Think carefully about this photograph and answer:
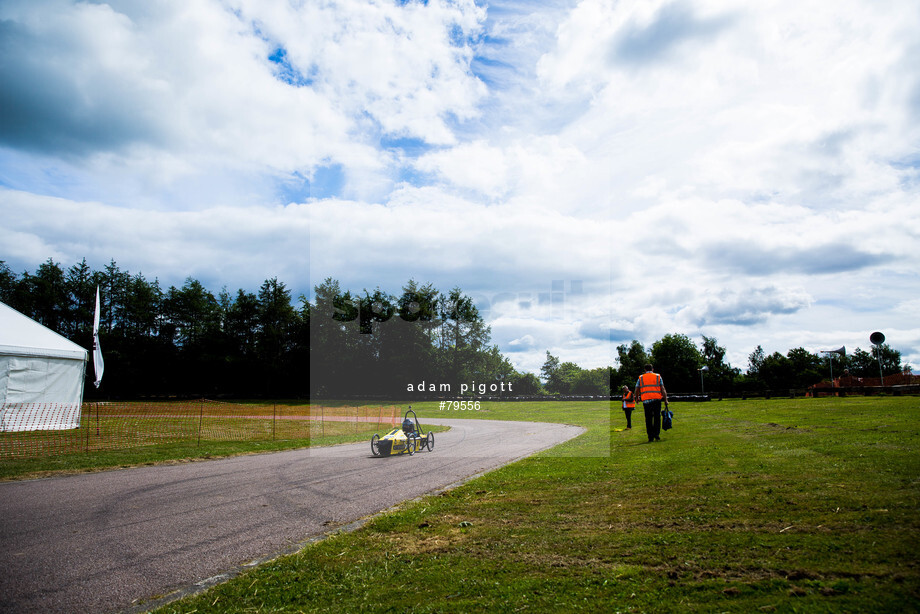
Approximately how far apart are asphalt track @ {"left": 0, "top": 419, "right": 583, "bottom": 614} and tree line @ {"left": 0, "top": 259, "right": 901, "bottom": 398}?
197ft

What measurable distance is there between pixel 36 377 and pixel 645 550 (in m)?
31.3

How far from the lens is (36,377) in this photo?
25297 millimetres

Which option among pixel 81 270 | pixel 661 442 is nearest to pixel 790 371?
pixel 661 442

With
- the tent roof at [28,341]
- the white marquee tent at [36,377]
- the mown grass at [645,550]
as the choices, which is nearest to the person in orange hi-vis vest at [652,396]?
the mown grass at [645,550]

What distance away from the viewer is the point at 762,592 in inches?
131

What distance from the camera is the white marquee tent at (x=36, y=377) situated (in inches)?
942

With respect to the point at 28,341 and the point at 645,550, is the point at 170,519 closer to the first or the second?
the point at 645,550

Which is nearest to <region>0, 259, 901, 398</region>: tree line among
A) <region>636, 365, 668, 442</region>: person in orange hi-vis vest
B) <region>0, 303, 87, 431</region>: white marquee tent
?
<region>0, 303, 87, 431</region>: white marquee tent

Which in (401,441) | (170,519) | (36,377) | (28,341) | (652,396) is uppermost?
(28,341)

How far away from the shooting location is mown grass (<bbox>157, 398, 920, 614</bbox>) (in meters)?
3.42

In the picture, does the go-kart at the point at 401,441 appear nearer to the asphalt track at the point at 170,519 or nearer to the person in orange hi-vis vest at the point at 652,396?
the asphalt track at the point at 170,519

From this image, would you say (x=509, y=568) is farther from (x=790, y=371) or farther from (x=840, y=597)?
(x=790, y=371)

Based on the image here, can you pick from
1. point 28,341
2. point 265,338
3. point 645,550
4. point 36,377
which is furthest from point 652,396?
point 265,338

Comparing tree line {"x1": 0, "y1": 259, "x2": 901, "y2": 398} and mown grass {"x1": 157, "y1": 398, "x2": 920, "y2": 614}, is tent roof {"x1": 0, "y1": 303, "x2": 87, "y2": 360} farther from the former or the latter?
tree line {"x1": 0, "y1": 259, "x2": 901, "y2": 398}
